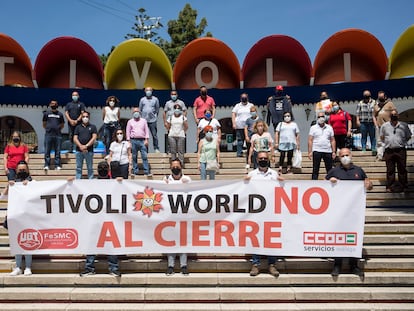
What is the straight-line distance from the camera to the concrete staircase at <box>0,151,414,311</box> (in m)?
5.29

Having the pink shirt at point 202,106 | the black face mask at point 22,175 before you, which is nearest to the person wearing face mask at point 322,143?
the pink shirt at point 202,106

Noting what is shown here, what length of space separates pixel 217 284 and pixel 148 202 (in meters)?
1.54

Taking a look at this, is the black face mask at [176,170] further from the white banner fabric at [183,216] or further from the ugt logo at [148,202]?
the ugt logo at [148,202]

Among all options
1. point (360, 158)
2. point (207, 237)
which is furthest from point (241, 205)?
point (360, 158)

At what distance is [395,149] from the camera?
8305mm

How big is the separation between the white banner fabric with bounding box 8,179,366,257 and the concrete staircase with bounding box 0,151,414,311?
324 mm

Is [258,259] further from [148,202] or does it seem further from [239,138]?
[239,138]

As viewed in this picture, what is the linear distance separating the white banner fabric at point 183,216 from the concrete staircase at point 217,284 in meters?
0.32

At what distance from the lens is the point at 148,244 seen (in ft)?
19.0

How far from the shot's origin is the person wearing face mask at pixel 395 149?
8.30 meters

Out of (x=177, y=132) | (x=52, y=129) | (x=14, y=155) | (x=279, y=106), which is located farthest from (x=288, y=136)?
(x=14, y=155)

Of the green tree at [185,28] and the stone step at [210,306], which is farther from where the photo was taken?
the green tree at [185,28]

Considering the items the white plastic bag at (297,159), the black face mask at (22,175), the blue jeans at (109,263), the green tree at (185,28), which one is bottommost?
the blue jeans at (109,263)

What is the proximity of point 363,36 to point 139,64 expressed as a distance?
33.3 feet
